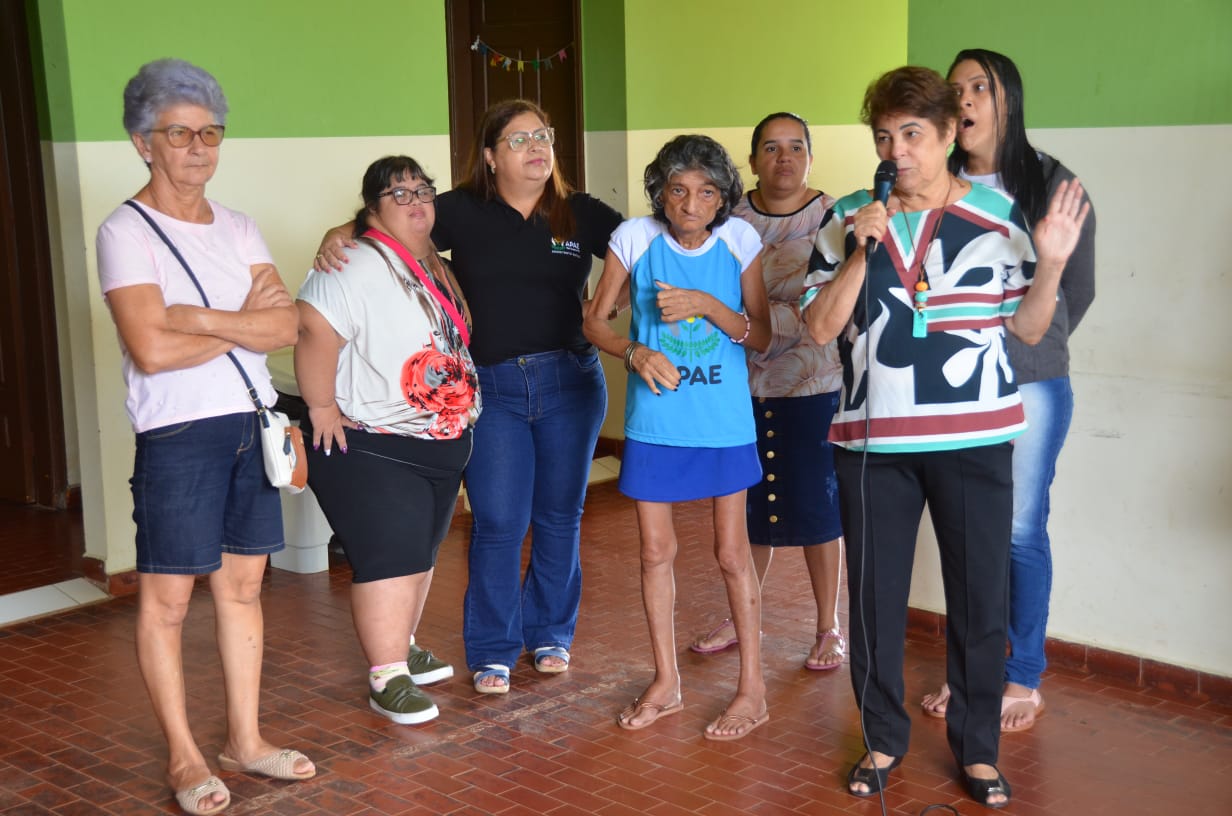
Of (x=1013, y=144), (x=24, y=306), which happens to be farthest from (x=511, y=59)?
(x=1013, y=144)

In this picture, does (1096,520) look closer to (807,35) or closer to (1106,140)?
(1106,140)

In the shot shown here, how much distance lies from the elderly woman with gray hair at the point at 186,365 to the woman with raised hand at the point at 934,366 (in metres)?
1.53

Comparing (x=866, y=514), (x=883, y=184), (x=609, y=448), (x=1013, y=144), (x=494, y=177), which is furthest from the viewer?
(x=609, y=448)

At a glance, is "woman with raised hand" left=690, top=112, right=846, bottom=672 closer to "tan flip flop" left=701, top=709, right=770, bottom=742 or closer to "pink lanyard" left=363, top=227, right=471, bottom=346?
"tan flip flop" left=701, top=709, right=770, bottom=742

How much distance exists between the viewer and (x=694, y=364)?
4.00m

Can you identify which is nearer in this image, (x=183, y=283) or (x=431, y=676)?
(x=183, y=283)

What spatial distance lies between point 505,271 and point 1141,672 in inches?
99.6

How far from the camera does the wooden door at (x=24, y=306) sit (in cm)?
659

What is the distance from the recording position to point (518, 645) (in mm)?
4641

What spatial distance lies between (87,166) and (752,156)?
278 centimetres

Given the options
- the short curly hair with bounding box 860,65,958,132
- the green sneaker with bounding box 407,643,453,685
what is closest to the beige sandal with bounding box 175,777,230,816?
Answer: the green sneaker with bounding box 407,643,453,685

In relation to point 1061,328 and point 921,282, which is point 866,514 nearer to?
point 921,282

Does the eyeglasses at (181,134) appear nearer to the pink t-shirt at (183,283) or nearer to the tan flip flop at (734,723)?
the pink t-shirt at (183,283)

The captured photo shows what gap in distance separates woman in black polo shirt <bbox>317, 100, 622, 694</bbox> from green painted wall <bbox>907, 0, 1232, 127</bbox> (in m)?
1.41
